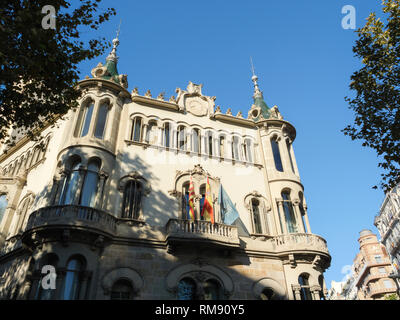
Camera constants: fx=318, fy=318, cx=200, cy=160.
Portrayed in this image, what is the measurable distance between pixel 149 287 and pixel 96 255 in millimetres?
2995

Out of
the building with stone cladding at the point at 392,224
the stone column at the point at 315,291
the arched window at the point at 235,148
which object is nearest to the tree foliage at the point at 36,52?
the arched window at the point at 235,148

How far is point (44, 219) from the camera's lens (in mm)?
15125

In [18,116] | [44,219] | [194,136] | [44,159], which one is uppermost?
[194,136]

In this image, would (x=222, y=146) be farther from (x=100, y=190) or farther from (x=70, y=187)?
(x=70, y=187)

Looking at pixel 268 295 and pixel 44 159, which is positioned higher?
pixel 44 159

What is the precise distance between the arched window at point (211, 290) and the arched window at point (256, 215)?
447 centimetres

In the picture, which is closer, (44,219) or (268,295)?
(44,219)

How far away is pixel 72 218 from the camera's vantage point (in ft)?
49.4

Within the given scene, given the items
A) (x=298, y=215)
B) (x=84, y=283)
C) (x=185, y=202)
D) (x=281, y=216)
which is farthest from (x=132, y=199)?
(x=298, y=215)

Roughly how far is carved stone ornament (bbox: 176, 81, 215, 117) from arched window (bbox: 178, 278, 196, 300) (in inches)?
487

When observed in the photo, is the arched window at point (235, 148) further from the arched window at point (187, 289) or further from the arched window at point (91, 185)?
the arched window at point (91, 185)
